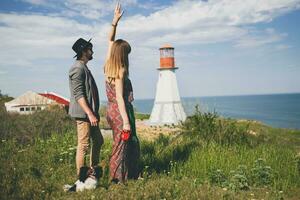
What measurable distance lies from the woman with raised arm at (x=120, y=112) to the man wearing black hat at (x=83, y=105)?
263 mm

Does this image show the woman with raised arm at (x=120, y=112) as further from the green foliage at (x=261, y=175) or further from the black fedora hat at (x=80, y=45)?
the green foliage at (x=261, y=175)

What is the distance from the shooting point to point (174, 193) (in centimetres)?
542

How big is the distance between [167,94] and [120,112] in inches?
877

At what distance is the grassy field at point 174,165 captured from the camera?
551cm

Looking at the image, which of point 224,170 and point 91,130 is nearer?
point 91,130

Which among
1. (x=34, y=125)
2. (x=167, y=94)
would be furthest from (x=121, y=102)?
(x=167, y=94)

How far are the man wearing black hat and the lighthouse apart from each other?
2184cm

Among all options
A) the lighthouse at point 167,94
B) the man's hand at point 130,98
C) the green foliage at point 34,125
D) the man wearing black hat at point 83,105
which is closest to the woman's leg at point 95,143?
the man wearing black hat at point 83,105

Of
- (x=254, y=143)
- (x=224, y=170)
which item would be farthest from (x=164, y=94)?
(x=224, y=170)

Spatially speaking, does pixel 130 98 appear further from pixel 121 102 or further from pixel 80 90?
pixel 80 90

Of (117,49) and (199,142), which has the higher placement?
(117,49)

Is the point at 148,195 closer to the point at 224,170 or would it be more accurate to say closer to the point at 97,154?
the point at 97,154

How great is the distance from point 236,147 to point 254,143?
0.90m

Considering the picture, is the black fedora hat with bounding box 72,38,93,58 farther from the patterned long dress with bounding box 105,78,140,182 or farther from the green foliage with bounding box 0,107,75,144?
the green foliage with bounding box 0,107,75,144
